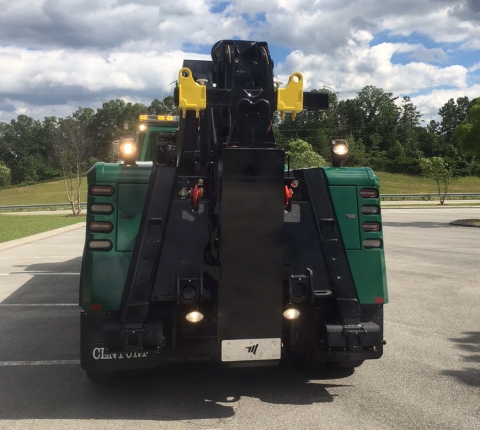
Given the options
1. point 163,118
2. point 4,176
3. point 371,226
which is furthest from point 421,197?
point 4,176

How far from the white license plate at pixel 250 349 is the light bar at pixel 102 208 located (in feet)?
4.45

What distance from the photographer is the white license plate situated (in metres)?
4.14

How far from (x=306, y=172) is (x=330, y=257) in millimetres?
730

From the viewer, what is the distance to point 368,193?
4844 mm

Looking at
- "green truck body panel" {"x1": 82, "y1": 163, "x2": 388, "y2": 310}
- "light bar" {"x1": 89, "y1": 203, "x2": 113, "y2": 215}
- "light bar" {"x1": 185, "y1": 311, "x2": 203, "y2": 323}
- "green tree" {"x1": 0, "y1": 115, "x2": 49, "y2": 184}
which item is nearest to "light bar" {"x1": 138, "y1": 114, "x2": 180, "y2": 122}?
"green truck body panel" {"x1": 82, "y1": 163, "x2": 388, "y2": 310}

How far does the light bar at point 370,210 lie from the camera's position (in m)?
4.82

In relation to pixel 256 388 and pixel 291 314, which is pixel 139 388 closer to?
pixel 256 388

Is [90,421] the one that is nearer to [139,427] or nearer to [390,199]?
[139,427]

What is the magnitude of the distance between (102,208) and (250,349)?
1.57 meters

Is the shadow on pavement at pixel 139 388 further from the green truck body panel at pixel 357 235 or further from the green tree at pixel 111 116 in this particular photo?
the green tree at pixel 111 116

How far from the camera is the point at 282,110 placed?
433 cm

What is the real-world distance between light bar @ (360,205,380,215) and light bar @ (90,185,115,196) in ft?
6.79

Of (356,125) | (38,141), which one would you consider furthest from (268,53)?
(38,141)

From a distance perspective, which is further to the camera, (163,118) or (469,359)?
(163,118)
